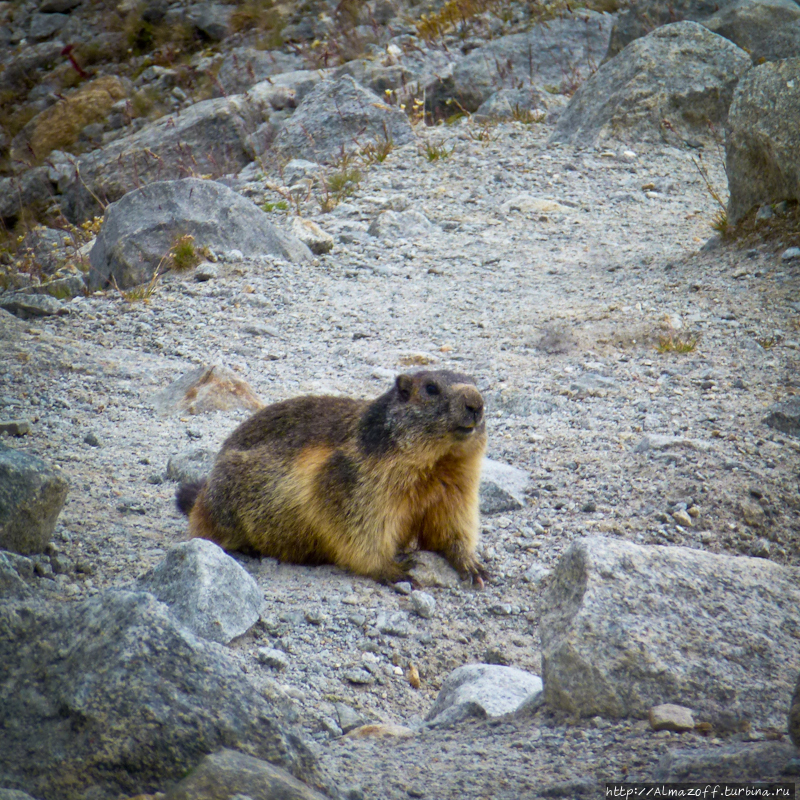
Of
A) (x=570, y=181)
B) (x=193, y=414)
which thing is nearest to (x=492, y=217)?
(x=570, y=181)

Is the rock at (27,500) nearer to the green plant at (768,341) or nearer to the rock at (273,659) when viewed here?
the rock at (273,659)

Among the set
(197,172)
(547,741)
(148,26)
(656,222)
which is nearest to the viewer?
(547,741)

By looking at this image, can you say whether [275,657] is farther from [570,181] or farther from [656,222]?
[570,181]

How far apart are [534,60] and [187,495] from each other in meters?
12.4

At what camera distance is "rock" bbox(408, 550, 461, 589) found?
480cm

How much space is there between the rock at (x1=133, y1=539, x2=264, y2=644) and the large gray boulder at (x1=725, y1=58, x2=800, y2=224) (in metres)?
6.80

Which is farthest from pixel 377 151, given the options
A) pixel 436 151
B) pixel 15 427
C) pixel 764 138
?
pixel 15 427

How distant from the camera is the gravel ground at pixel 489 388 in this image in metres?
3.70

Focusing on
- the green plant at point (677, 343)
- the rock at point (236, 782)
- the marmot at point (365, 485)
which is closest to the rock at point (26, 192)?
the green plant at point (677, 343)

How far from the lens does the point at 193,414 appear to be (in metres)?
6.60

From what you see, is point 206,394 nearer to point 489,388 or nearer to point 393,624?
point 489,388

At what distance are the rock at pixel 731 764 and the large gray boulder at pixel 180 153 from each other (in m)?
12.9

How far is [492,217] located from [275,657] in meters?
7.99

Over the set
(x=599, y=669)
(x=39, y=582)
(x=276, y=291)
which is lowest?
(x=276, y=291)
